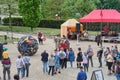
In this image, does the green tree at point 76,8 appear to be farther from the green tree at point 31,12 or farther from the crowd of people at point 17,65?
the crowd of people at point 17,65

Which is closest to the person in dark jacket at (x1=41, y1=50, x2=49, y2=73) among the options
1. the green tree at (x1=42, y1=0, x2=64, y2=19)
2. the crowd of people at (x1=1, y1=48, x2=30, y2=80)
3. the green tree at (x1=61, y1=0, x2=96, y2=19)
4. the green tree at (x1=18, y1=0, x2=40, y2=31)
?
the crowd of people at (x1=1, y1=48, x2=30, y2=80)

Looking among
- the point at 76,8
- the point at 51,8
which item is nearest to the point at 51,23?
the point at 76,8

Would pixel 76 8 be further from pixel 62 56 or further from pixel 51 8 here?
pixel 62 56

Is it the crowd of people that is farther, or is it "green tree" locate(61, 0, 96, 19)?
"green tree" locate(61, 0, 96, 19)

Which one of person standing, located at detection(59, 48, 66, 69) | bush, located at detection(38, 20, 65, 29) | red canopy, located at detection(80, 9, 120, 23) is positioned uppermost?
red canopy, located at detection(80, 9, 120, 23)

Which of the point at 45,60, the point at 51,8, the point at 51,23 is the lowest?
the point at 51,23

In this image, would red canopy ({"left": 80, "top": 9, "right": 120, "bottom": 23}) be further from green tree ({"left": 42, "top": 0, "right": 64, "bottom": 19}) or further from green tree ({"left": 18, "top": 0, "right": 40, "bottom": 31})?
green tree ({"left": 42, "top": 0, "right": 64, "bottom": 19})

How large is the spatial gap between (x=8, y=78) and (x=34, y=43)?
10732mm

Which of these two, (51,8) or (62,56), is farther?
(51,8)

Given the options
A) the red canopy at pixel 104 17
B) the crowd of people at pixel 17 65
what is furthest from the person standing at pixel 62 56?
the red canopy at pixel 104 17

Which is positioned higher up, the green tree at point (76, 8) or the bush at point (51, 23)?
the green tree at point (76, 8)

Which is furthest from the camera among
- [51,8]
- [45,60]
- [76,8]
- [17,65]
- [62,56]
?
[51,8]

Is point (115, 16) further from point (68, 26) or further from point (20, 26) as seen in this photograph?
point (20, 26)

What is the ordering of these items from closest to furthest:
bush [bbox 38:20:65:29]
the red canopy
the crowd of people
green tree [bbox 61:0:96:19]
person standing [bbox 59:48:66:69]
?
the crowd of people < person standing [bbox 59:48:66:69] < the red canopy < bush [bbox 38:20:65:29] < green tree [bbox 61:0:96:19]
